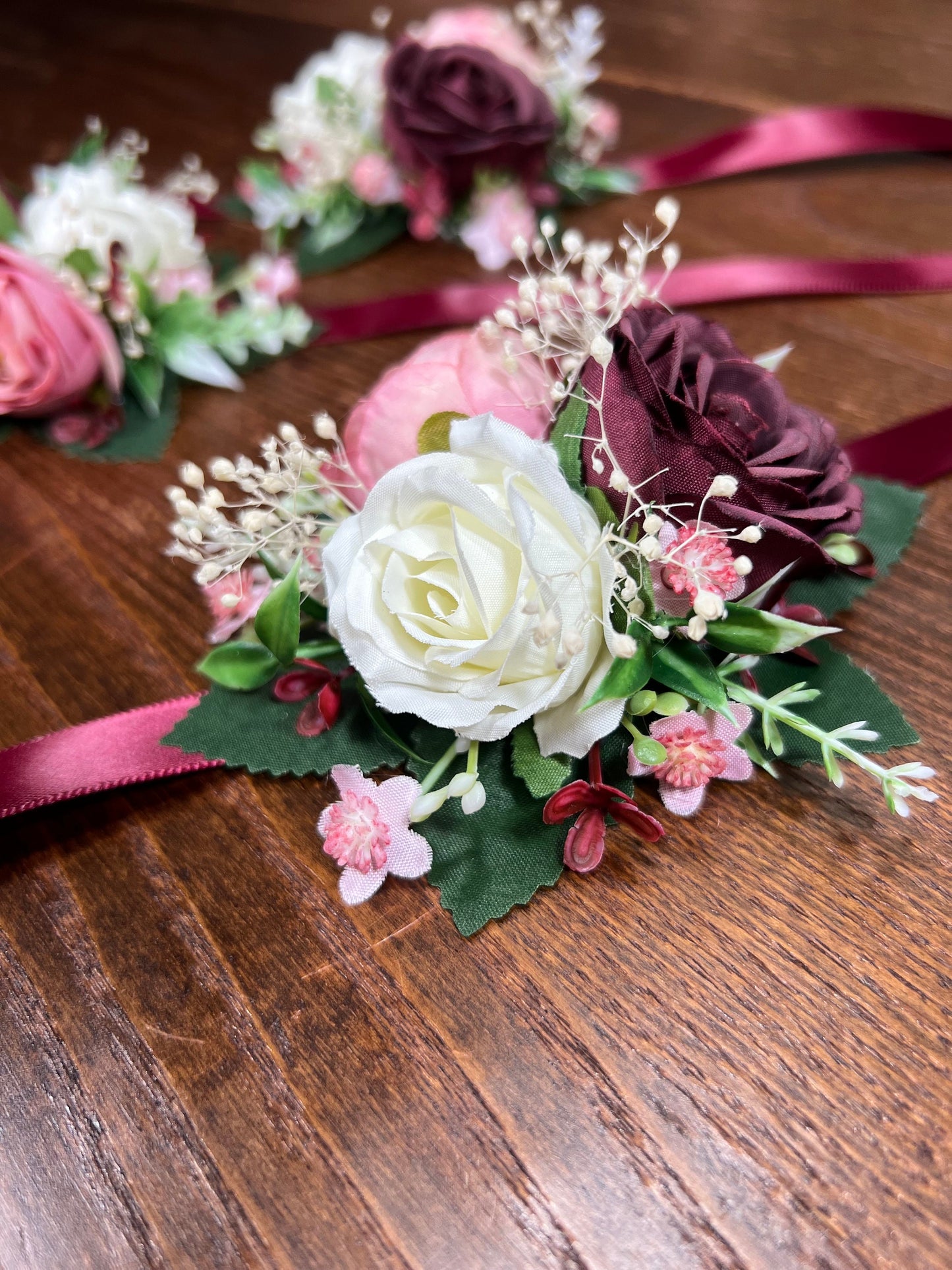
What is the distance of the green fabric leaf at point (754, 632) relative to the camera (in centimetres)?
51

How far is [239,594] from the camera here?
643 mm

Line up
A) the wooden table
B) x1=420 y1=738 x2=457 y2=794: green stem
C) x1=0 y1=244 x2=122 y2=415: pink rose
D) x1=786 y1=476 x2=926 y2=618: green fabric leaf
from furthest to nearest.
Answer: x1=0 y1=244 x2=122 y2=415: pink rose < x1=786 y1=476 x2=926 y2=618: green fabric leaf < x1=420 y1=738 x2=457 y2=794: green stem < the wooden table

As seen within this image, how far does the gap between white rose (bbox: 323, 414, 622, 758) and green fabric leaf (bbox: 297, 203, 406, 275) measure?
728 millimetres

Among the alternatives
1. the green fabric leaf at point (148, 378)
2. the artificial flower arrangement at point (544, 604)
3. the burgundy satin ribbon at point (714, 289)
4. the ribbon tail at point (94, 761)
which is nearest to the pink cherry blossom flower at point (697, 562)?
the artificial flower arrangement at point (544, 604)

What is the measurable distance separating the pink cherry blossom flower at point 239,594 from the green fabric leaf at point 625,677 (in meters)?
0.24

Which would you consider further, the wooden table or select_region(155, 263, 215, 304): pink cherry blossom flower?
select_region(155, 263, 215, 304): pink cherry blossom flower

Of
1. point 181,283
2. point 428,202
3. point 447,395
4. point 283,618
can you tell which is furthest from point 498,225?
point 283,618

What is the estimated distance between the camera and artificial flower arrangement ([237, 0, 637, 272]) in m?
1.04

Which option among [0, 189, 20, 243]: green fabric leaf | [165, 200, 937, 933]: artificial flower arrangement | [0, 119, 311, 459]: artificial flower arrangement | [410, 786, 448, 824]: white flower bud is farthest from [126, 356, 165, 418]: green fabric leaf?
[410, 786, 448, 824]: white flower bud

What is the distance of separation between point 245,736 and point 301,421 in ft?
1.34

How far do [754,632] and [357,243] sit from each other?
0.85 meters

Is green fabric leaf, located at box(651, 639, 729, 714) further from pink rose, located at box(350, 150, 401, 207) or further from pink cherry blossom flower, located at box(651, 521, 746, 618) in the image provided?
pink rose, located at box(350, 150, 401, 207)

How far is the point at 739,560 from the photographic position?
19.1 inches

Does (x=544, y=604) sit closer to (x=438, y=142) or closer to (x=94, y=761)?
(x=94, y=761)
